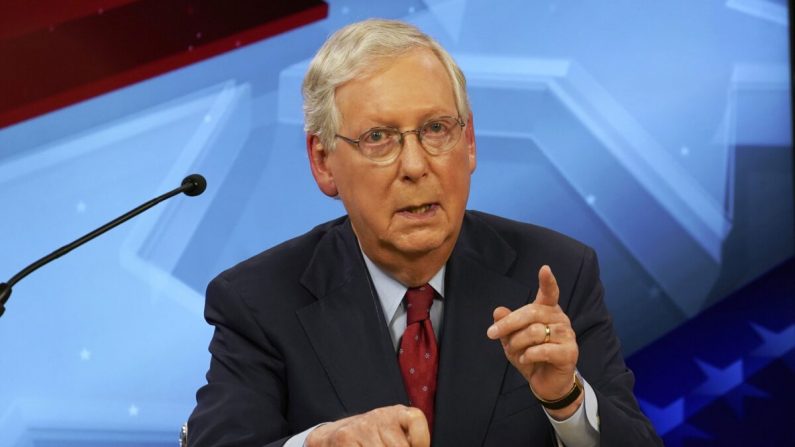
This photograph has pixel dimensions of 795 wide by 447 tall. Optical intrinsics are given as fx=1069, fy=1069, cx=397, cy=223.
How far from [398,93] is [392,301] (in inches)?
18.0

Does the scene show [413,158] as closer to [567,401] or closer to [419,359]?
[419,359]

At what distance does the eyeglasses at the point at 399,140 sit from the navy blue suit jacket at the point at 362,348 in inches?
11.6

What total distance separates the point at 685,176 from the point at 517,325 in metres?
2.42

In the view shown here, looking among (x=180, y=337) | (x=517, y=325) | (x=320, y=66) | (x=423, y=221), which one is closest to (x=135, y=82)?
(x=180, y=337)

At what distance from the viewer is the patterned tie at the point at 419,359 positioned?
2211 millimetres

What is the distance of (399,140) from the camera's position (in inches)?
85.5

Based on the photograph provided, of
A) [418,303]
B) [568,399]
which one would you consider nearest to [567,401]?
[568,399]

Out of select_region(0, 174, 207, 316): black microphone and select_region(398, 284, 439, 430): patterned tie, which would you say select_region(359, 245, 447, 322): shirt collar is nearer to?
select_region(398, 284, 439, 430): patterned tie

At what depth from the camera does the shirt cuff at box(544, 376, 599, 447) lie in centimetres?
198

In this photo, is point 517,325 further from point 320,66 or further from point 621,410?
point 320,66

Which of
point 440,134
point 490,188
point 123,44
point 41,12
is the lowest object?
point 440,134

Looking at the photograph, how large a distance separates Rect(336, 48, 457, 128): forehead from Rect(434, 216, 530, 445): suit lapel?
14.5 inches

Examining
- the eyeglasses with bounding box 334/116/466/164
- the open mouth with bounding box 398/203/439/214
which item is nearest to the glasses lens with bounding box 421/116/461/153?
the eyeglasses with bounding box 334/116/466/164

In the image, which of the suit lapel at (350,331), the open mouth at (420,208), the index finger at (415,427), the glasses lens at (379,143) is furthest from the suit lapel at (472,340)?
the index finger at (415,427)
